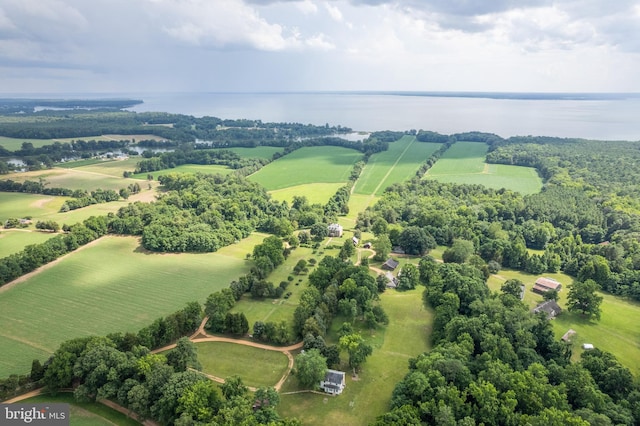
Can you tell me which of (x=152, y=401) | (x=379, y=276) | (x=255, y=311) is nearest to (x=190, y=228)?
(x=255, y=311)

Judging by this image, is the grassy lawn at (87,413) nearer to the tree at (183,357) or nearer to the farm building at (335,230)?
the tree at (183,357)

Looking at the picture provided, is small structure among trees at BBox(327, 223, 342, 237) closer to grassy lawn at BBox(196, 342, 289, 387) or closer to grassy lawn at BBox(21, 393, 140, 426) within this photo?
grassy lawn at BBox(196, 342, 289, 387)

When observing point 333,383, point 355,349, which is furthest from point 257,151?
point 333,383

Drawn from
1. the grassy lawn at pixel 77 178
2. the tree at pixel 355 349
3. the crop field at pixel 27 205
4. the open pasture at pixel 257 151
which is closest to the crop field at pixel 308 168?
the open pasture at pixel 257 151

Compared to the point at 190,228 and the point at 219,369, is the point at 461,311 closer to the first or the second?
the point at 219,369

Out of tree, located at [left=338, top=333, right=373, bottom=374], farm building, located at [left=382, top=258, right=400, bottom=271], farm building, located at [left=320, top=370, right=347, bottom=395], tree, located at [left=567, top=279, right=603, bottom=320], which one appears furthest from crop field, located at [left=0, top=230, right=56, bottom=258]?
tree, located at [left=567, top=279, right=603, bottom=320]

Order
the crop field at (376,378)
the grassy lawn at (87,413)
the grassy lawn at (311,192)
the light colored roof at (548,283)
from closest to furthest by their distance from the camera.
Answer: the grassy lawn at (87,413)
the crop field at (376,378)
the light colored roof at (548,283)
the grassy lawn at (311,192)
